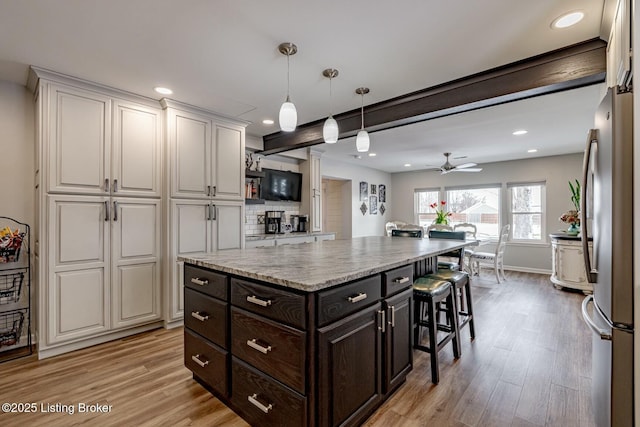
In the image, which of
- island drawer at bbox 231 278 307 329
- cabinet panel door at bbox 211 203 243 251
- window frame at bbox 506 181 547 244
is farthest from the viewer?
window frame at bbox 506 181 547 244

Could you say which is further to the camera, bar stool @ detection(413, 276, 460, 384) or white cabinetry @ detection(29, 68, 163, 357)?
white cabinetry @ detection(29, 68, 163, 357)

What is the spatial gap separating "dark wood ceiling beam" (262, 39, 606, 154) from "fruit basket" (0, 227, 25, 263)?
3209 mm

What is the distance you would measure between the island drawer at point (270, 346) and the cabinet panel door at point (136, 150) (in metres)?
2.03

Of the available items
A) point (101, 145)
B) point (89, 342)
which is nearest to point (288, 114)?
point (101, 145)

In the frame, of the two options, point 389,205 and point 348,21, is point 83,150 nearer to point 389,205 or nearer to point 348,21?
point 348,21

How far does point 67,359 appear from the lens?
8.11 ft

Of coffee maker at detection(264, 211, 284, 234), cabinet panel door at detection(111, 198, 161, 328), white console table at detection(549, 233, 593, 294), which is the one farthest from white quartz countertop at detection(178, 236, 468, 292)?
white console table at detection(549, 233, 593, 294)

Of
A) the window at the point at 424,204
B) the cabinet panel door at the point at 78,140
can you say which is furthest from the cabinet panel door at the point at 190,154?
the window at the point at 424,204

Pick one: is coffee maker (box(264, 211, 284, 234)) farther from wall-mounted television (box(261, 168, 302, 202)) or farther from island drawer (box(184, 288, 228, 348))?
island drawer (box(184, 288, 228, 348))

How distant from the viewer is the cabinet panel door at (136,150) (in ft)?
9.37

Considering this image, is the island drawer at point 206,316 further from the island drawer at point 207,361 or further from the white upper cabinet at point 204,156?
the white upper cabinet at point 204,156

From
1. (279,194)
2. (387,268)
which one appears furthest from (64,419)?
(279,194)

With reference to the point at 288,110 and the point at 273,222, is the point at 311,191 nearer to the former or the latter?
the point at 273,222

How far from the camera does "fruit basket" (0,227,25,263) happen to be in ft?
7.97
